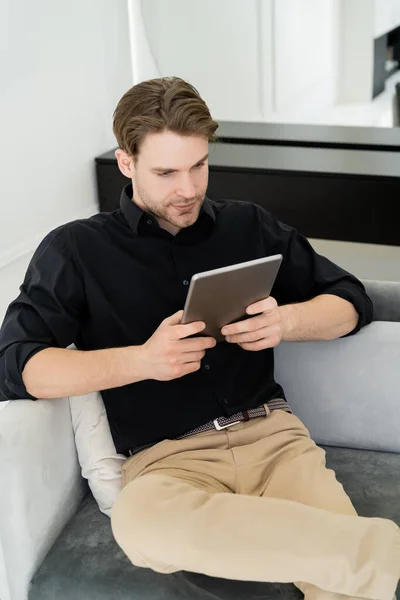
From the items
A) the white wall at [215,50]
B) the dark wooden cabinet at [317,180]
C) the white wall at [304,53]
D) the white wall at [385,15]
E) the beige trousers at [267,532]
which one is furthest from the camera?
the white wall at [304,53]

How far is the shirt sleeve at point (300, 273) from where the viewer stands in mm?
1695

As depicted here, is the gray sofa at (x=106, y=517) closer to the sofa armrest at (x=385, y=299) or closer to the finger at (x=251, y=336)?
the sofa armrest at (x=385, y=299)

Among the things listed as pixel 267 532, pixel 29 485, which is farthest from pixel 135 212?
pixel 267 532

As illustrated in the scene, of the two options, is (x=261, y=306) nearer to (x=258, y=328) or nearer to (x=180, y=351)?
(x=258, y=328)

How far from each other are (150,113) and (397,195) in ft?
4.10

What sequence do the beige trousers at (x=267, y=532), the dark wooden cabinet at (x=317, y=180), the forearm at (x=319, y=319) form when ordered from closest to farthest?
the beige trousers at (x=267, y=532) < the forearm at (x=319, y=319) < the dark wooden cabinet at (x=317, y=180)

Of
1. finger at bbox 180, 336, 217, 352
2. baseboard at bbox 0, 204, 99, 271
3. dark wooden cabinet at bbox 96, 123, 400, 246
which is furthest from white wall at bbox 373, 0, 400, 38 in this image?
finger at bbox 180, 336, 217, 352

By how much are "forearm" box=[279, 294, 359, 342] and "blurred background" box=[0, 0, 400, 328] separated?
1.17m

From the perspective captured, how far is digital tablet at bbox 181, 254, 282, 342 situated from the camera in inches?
50.0

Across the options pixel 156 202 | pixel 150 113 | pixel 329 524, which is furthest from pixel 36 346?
pixel 329 524

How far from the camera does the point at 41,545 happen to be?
1.47m

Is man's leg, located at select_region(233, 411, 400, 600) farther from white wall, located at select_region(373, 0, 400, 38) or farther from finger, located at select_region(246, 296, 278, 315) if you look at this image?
white wall, located at select_region(373, 0, 400, 38)

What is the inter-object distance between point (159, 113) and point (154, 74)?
205 cm

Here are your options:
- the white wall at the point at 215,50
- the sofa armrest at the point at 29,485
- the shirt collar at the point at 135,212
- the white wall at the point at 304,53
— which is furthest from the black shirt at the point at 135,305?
the white wall at the point at 304,53
